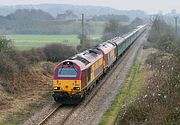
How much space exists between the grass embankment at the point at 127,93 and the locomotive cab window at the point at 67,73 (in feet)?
9.92

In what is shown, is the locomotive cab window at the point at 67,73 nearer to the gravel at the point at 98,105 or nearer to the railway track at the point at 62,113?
the railway track at the point at 62,113

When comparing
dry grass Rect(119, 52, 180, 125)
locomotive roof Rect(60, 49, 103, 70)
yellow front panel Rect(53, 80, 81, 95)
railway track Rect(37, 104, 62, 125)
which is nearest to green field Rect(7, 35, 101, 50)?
locomotive roof Rect(60, 49, 103, 70)

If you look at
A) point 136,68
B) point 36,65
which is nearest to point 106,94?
point 36,65

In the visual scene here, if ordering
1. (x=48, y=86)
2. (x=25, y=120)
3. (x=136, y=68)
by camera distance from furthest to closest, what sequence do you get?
(x=136, y=68), (x=48, y=86), (x=25, y=120)

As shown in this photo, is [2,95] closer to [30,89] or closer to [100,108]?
[30,89]

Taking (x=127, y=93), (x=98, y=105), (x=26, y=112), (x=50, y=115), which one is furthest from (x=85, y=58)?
(x=50, y=115)

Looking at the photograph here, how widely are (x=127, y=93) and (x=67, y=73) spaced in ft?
18.9

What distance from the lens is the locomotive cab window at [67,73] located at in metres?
24.3

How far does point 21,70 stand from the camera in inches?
1220

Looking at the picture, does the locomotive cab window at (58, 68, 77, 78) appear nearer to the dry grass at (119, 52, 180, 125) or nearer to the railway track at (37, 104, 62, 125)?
the railway track at (37, 104, 62, 125)

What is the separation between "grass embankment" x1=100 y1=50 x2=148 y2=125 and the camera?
21.4m

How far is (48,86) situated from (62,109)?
683 cm

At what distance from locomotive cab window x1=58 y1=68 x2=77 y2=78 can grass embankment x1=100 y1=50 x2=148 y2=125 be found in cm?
302

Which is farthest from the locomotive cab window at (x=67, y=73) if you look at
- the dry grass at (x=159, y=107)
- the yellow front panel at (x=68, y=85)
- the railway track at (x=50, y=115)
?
the dry grass at (x=159, y=107)
